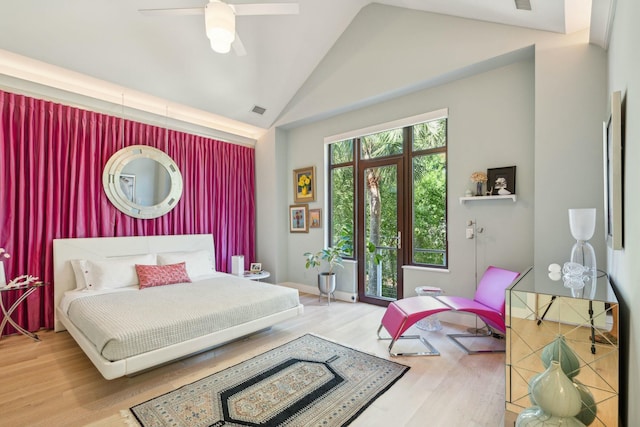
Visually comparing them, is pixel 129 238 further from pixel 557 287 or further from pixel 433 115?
pixel 557 287

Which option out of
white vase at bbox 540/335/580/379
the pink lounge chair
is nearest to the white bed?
the pink lounge chair

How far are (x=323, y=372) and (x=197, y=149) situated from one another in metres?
3.81

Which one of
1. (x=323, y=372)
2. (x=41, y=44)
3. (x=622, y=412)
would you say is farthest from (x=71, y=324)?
(x=622, y=412)

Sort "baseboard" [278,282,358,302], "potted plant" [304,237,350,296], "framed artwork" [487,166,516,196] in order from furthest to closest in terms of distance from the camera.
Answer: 1. "baseboard" [278,282,358,302]
2. "potted plant" [304,237,350,296]
3. "framed artwork" [487,166,516,196]

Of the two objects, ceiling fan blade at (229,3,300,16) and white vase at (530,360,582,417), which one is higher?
ceiling fan blade at (229,3,300,16)

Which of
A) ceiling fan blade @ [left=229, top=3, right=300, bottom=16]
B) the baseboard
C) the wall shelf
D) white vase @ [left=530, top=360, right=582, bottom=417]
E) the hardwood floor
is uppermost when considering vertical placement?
ceiling fan blade @ [left=229, top=3, right=300, bottom=16]

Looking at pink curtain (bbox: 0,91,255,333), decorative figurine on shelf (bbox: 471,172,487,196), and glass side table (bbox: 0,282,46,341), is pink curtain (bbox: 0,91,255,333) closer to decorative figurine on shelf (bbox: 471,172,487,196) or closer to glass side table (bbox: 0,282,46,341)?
glass side table (bbox: 0,282,46,341)

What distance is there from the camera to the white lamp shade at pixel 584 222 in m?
2.08

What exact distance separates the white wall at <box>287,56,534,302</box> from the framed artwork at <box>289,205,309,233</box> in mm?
1934

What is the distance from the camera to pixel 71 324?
9.32ft

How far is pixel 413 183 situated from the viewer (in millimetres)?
4059

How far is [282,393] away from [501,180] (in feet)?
9.51

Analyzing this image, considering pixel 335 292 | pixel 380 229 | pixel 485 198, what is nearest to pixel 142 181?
pixel 335 292

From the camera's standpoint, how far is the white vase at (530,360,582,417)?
126 cm
